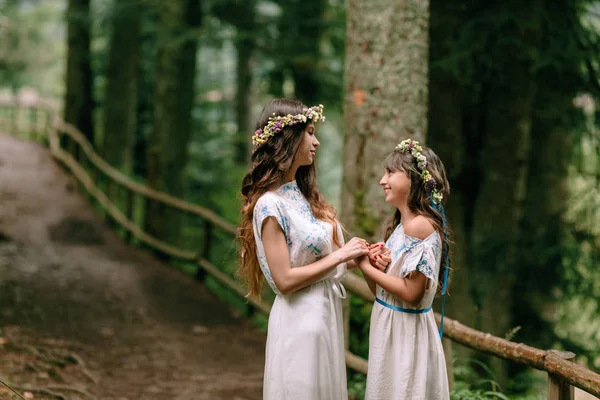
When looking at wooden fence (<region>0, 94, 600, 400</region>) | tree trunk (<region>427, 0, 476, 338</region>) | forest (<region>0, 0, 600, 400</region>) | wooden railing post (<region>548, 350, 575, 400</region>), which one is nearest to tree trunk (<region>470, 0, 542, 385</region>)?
forest (<region>0, 0, 600, 400</region>)

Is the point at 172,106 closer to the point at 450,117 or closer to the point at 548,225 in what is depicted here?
the point at 450,117

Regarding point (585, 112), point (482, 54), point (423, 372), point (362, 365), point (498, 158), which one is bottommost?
point (362, 365)

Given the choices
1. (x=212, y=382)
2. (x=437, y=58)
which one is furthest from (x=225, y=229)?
(x=437, y=58)

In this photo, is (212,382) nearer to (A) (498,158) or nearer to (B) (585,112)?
(A) (498,158)

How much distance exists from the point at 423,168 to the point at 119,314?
598 cm

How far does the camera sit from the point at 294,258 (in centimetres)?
346

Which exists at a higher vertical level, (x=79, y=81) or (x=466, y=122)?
(x=79, y=81)

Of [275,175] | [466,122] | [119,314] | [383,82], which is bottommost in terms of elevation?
[119,314]

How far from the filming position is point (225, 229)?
9.09 metres

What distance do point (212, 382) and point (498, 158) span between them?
13.1 ft

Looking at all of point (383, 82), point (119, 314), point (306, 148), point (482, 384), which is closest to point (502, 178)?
point (482, 384)

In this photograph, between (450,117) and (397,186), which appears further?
(450,117)

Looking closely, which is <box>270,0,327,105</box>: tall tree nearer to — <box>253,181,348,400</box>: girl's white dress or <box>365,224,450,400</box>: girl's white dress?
<box>253,181,348,400</box>: girl's white dress

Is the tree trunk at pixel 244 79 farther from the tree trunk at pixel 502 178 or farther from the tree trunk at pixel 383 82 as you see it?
the tree trunk at pixel 383 82
